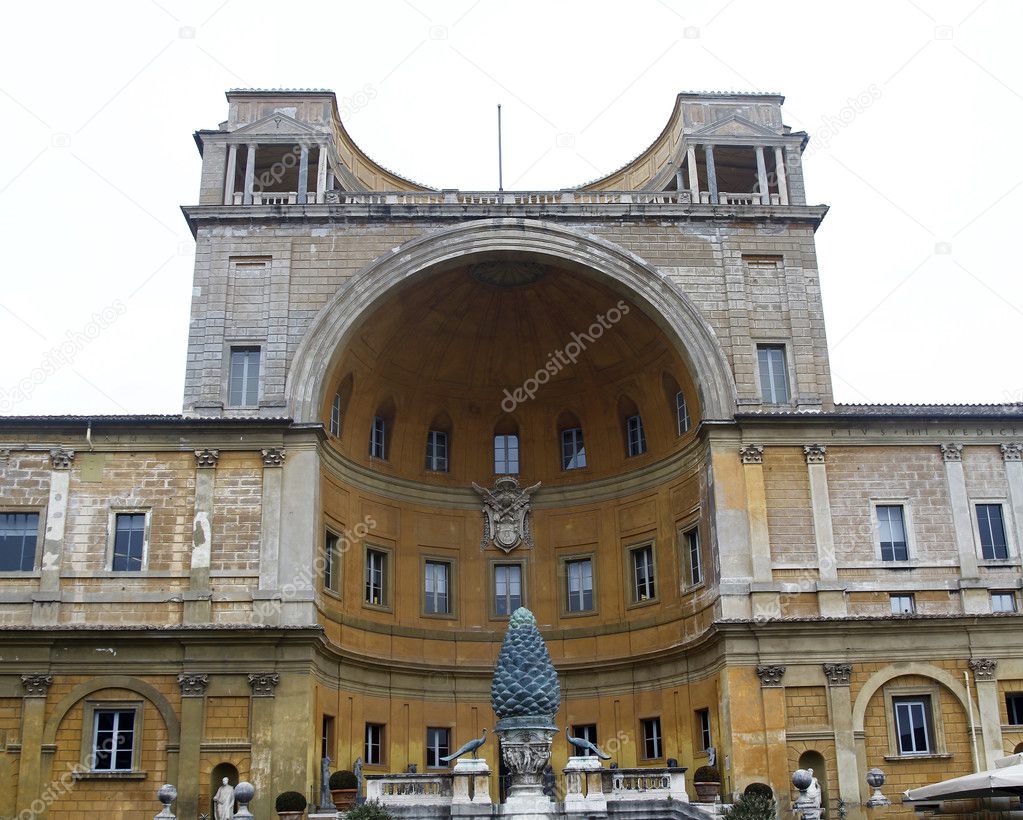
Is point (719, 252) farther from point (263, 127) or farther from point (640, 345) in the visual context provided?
point (263, 127)

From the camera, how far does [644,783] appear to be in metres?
26.1

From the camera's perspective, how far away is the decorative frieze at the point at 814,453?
3198 cm

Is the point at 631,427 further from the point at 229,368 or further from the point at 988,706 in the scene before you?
the point at 988,706

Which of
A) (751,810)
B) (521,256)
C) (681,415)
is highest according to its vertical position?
(521,256)

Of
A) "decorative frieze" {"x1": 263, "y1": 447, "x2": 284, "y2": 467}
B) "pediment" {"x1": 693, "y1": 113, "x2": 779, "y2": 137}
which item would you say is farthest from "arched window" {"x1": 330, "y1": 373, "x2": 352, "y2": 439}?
"pediment" {"x1": 693, "y1": 113, "x2": 779, "y2": 137}

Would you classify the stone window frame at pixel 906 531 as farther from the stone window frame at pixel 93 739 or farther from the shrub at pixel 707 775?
the stone window frame at pixel 93 739

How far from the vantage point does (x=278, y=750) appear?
28.5 m

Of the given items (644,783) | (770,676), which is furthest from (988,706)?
(644,783)

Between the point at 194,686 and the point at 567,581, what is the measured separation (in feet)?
40.7

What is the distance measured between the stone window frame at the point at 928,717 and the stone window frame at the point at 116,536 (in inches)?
755

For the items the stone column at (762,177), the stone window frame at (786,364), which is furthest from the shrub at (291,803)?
the stone column at (762,177)

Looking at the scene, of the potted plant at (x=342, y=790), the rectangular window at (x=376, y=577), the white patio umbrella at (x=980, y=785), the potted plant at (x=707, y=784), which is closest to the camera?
the white patio umbrella at (x=980, y=785)

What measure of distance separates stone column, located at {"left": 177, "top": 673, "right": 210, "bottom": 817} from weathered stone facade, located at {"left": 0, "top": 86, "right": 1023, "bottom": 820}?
0.07 metres

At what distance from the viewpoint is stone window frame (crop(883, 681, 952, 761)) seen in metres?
29.6
